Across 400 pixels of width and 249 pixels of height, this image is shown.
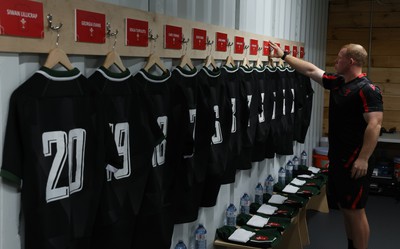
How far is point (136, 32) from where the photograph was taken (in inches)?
79.9

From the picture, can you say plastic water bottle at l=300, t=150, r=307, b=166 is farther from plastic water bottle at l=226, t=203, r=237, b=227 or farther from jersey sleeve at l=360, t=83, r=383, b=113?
plastic water bottle at l=226, t=203, r=237, b=227

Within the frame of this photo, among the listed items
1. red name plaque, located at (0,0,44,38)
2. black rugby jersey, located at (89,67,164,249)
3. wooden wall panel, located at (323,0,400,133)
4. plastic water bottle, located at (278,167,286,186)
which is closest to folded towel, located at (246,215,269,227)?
plastic water bottle, located at (278,167,286,186)

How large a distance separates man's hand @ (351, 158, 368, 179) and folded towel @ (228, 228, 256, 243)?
0.89 m

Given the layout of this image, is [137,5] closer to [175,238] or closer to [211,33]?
[211,33]

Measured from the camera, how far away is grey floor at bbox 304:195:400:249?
426 cm

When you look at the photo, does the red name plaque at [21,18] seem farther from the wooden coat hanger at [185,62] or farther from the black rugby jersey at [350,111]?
the black rugby jersey at [350,111]

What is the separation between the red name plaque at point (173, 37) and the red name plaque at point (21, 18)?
0.83 meters

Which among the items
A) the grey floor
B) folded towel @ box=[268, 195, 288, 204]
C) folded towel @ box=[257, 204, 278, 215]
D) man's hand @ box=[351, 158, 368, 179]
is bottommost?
the grey floor

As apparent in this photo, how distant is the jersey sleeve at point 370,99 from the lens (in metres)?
3.43

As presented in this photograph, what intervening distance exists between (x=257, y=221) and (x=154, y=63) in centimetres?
167

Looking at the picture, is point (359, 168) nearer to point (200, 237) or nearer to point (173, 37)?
point (200, 237)

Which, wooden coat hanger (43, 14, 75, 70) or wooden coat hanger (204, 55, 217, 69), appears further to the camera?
wooden coat hanger (204, 55, 217, 69)

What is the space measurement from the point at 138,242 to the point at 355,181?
2.01 meters

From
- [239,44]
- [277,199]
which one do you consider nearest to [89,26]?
[239,44]
